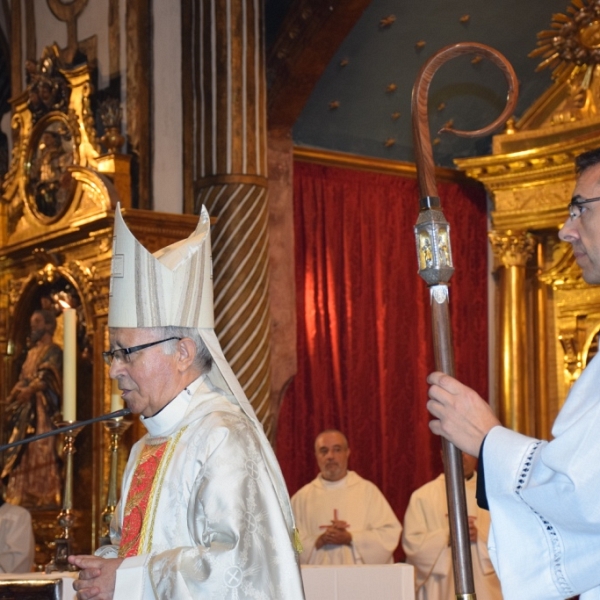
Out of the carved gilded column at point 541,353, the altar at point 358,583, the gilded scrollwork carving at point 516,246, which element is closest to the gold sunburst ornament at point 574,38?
the gilded scrollwork carving at point 516,246

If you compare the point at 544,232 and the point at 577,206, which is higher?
the point at 544,232

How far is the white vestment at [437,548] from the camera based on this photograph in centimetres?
812

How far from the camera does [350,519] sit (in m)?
8.41

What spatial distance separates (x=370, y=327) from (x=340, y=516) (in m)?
2.31

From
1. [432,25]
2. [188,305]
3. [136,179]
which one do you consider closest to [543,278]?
[432,25]

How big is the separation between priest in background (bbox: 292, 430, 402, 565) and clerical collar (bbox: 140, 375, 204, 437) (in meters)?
4.50

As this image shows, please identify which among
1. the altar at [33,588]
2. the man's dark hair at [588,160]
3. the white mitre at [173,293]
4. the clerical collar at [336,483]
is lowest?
the altar at [33,588]

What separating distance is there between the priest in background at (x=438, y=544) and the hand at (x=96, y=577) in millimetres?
4998

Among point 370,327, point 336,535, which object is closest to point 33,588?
point 336,535

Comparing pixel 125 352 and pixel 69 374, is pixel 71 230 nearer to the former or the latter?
pixel 69 374

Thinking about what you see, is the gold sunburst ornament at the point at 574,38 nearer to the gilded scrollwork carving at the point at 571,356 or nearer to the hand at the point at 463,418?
the gilded scrollwork carving at the point at 571,356

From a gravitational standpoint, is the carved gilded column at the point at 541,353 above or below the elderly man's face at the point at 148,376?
above

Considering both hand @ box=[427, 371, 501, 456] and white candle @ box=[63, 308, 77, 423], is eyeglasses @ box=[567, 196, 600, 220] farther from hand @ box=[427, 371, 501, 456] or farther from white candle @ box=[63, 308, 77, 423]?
white candle @ box=[63, 308, 77, 423]

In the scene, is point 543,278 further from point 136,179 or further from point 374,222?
point 136,179
